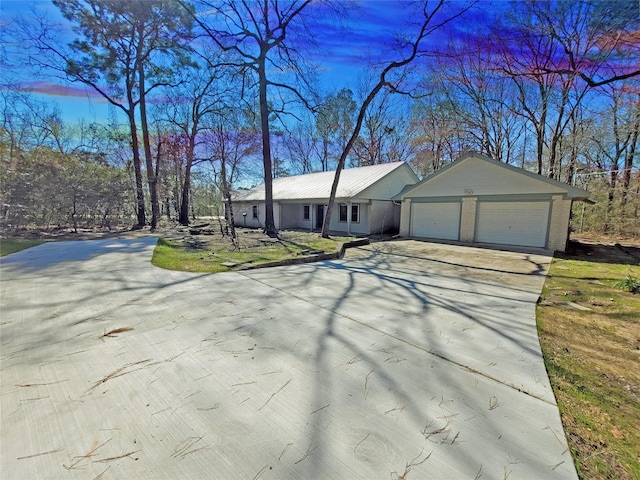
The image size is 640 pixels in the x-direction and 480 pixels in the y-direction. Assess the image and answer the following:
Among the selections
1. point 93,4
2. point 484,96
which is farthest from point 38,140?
point 484,96

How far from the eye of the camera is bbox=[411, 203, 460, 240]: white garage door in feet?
43.4

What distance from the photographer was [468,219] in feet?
41.6

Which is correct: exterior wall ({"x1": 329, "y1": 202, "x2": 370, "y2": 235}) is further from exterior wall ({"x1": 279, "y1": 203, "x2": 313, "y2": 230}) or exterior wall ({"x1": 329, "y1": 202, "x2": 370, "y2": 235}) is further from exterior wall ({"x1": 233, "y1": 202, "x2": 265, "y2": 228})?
exterior wall ({"x1": 233, "y1": 202, "x2": 265, "y2": 228})

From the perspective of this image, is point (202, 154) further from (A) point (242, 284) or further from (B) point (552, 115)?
(B) point (552, 115)

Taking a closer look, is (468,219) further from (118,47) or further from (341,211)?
(118,47)

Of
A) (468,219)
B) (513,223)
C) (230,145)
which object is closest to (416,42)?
(468,219)

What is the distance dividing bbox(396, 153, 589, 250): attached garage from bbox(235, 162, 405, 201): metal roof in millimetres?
2544

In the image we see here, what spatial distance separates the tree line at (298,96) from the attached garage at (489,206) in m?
3.71

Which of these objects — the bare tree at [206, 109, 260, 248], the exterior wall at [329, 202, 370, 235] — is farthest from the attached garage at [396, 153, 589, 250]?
the bare tree at [206, 109, 260, 248]

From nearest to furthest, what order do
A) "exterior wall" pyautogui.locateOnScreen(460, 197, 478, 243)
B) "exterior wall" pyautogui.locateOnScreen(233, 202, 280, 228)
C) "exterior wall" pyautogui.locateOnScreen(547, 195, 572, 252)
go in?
"exterior wall" pyautogui.locateOnScreen(547, 195, 572, 252), "exterior wall" pyautogui.locateOnScreen(460, 197, 478, 243), "exterior wall" pyautogui.locateOnScreen(233, 202, 280, 228)

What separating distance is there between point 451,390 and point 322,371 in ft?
3.38

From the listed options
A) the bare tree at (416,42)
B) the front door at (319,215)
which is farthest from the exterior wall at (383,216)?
the front door at (319,215)

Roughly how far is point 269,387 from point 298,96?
14.2 metres

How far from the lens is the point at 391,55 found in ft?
40.8
